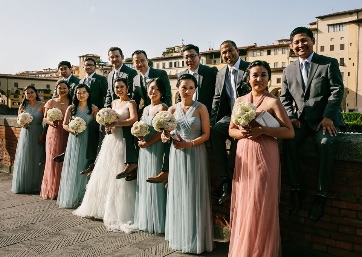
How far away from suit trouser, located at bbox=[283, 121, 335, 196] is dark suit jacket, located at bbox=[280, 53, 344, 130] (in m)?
0.16

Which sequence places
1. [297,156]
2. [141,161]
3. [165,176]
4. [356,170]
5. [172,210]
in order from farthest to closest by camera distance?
[141,161] < [165,176] < [172,210] < [297,156] < [356,170]

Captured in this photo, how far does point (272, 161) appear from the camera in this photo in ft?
14.8

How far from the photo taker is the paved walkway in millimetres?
5289

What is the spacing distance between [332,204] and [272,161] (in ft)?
3.36

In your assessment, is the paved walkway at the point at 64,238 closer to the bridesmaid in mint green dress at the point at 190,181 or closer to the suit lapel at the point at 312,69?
the bridesmaid in mint green dress at the point at 190,181

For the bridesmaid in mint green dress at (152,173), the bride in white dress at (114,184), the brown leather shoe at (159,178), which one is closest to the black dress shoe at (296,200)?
the brown leather shoe at (159,178)

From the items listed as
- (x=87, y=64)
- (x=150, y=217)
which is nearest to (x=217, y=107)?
(x=150, y=217)

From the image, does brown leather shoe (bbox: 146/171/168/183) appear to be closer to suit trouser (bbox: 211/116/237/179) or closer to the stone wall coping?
suit trouser (bbox: 211/116/237/179)

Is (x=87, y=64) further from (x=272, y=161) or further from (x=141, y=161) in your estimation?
(x=272, y=161)

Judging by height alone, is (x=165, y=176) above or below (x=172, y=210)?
above

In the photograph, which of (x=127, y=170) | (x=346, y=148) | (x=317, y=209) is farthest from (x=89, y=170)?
(x=346, y=148)

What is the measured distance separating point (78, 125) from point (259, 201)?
4.53m

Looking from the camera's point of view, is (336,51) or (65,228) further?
(336,51)

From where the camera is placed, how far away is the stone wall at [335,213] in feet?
14.7
